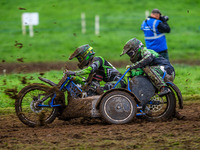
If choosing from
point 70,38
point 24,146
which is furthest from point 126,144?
point 70,38

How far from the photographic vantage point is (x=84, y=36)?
28875mm

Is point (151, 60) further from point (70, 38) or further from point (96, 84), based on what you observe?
point (70, 38)

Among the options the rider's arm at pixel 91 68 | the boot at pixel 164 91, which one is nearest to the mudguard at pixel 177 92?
the boot at pixel 164 91

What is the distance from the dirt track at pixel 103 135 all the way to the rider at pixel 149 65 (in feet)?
2.81

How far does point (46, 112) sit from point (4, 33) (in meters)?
23.0

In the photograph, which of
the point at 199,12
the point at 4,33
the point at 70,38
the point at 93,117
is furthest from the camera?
the point at 199,12

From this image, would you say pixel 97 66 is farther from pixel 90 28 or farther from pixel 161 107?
pixel 90 28

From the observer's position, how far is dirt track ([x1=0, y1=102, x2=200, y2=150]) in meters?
6.86

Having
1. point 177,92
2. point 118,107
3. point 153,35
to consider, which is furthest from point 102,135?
point 153,35

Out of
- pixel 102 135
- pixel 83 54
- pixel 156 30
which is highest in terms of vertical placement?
pixel 156 30

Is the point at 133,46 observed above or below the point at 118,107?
above

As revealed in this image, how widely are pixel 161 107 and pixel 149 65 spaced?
3.14ft

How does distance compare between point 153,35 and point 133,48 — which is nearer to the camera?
point 133,48

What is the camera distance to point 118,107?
873cm
